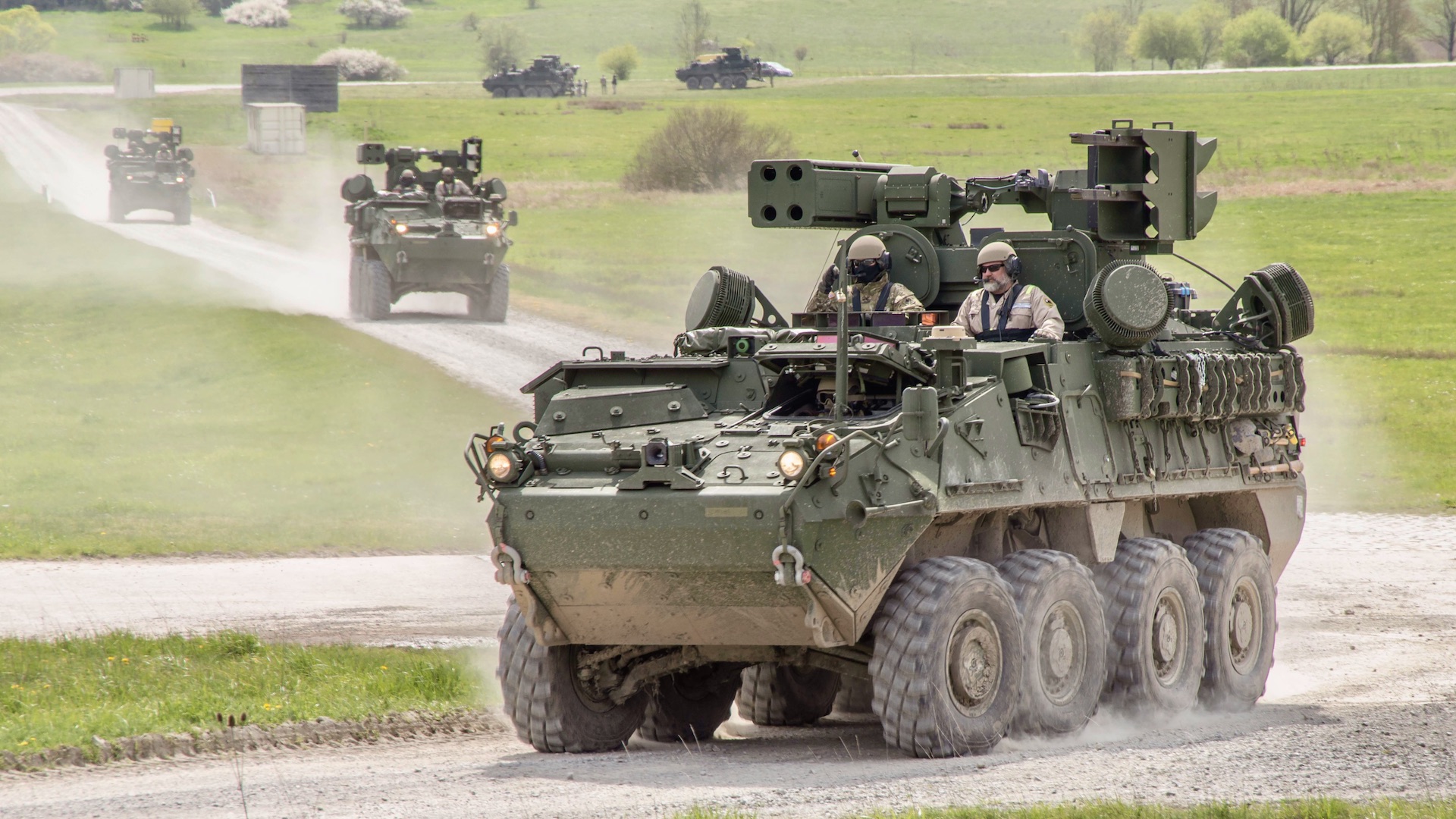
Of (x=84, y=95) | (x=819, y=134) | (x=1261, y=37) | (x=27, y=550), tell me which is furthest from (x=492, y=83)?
(x=27, y=550)

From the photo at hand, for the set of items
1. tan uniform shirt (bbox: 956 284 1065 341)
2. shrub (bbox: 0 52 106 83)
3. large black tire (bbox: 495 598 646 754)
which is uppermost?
shrub (bbox: 0 52 106 83)

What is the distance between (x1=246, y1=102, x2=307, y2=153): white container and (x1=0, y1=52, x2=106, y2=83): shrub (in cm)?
2783

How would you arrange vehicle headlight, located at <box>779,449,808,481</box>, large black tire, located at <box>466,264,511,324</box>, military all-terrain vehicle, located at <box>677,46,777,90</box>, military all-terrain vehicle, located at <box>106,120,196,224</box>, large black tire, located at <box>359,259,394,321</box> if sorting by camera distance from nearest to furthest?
vehicle headlight, located at <box>779,449,808,481</box> → large black tire, located at <box>359,259,394,321</box> → large black tire, located at <box>466,264,511,324</box> → military all-terrain vehicle, located at <box>106,120,196,224</box> → military all-terrain vehicle, located at <box>677,46,777,90</box>

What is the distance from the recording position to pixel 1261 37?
291 feet

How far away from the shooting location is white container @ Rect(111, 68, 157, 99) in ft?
270

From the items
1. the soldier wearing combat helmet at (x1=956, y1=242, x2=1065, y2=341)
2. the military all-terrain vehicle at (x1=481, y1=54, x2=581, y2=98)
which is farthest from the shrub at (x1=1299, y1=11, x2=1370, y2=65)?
the soldier wearing combat helmet at (x1=956, y1=242, x2=1065, y2=341)

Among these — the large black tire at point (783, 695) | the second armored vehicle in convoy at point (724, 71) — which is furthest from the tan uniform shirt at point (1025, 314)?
the second armored vehicle in convoy at point (724, 71)

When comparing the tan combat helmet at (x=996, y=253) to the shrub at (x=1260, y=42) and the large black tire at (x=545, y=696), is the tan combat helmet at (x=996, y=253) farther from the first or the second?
the shrub at (x=1260, y=42)

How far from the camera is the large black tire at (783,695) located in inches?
543

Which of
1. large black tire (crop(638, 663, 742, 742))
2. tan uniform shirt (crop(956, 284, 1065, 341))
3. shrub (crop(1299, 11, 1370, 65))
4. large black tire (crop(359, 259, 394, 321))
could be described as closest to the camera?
large black tire (crop(638, 663, 742, 742))

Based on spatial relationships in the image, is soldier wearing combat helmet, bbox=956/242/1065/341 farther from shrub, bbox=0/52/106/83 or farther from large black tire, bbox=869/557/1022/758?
shrub, bbox=0/52/106/83

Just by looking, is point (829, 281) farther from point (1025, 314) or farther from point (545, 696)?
point (545, 696)

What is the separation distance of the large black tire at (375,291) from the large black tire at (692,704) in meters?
21.6

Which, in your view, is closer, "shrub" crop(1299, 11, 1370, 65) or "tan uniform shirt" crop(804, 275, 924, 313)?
"tan uniform shirt" crop(804, 275, 924, 313)
